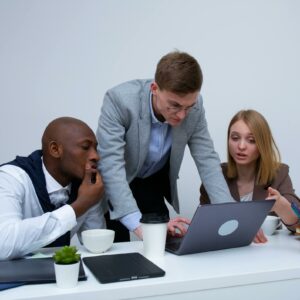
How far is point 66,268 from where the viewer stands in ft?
2.62

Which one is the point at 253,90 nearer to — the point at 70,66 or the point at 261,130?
the point at 261,130

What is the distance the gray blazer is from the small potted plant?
0.49 metres

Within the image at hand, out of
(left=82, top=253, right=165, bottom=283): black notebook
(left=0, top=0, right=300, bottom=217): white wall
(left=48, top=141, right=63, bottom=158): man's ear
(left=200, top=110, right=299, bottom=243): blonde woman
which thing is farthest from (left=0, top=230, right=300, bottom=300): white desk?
(left=0, top=0, right=300, bottom=217): white wall

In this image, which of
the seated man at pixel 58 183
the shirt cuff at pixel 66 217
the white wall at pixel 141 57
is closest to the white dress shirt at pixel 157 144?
the seated man at pixel 58 183

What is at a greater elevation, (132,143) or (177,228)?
(132,143)

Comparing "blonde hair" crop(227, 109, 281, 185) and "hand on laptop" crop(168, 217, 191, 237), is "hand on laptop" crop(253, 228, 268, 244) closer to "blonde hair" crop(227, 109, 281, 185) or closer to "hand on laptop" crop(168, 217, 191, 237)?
"hand on laptop" crop(168, 217, 191, 237)

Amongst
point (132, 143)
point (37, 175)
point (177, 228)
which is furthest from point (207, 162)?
point (37, 175)

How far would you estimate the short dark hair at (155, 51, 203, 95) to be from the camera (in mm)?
1242

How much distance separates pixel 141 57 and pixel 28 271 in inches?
66.0

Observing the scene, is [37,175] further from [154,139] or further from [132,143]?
[154,139]

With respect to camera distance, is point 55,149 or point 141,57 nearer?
point 55,149

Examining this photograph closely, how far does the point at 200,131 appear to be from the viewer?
158cm

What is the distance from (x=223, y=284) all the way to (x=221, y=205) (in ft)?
0.66

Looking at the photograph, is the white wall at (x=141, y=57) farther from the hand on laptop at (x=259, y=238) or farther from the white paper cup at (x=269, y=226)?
the hand on laptop at (x=259, y=238)
